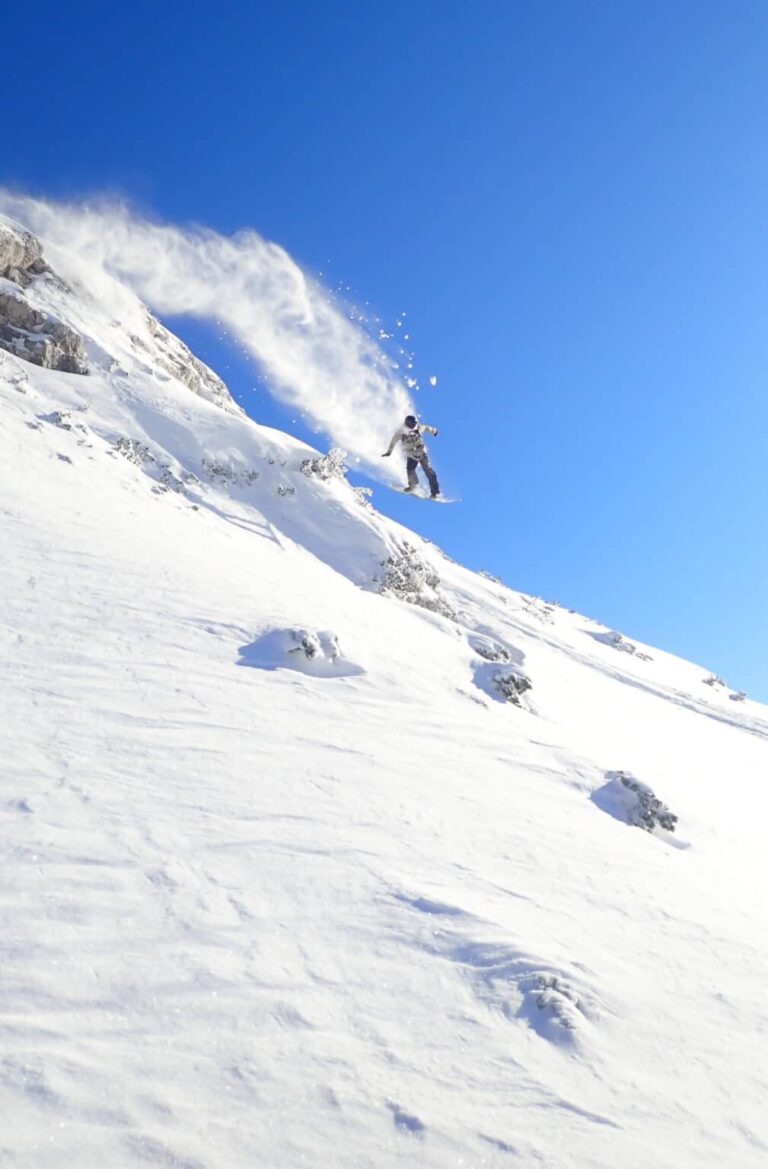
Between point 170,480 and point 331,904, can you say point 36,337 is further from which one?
point 331,904

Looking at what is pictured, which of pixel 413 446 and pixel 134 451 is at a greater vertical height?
pixel 413 446

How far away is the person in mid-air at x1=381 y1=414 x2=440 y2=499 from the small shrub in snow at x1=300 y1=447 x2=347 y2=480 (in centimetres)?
652

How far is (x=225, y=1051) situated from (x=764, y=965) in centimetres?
431

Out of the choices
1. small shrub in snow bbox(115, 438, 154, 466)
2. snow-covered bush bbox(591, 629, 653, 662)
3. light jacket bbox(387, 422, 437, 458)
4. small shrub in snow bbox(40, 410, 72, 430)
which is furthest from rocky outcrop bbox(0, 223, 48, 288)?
snow-covered bush bbox(591, 629, 653, 662)

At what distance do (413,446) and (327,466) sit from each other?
308 inches

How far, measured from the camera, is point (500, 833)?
5.96 metres

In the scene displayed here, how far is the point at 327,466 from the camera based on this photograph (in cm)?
2608

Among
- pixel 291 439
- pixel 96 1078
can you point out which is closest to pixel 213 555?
pixel 96 1078

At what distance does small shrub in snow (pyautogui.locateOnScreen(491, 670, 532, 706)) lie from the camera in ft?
35.0

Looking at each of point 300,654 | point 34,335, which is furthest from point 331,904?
point 34,335

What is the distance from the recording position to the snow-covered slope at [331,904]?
305 centimetres

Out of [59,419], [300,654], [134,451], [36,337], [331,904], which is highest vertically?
[36,337]

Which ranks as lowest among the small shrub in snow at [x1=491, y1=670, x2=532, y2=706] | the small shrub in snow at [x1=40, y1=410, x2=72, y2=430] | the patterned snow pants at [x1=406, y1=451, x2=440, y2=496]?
the small shrub in snow at [x1=491, y1=670, x2=532, y2=706]

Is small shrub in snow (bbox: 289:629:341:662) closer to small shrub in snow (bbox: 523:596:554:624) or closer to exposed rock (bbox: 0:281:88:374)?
small shrub in snow (bbox: 523:596:554:624)
